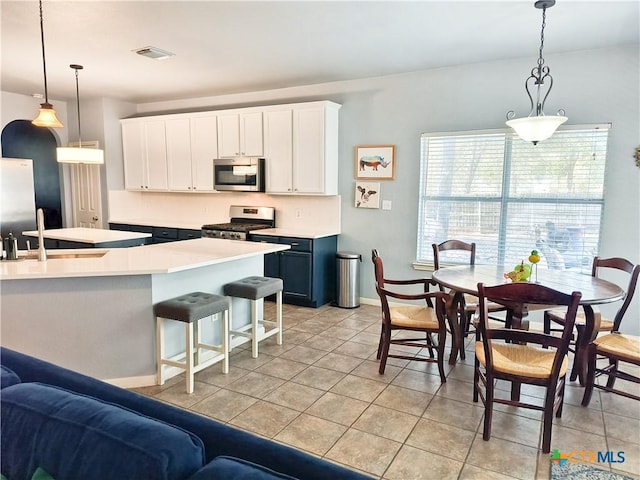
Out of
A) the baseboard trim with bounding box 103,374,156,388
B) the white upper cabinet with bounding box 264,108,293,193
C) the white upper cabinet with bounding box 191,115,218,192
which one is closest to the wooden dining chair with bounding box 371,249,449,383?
the baseboard trim with bounding box 103,374,156,388

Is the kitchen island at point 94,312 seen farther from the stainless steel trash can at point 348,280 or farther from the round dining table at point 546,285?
the stainless steel trash can at point 348,280

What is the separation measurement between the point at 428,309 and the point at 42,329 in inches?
110

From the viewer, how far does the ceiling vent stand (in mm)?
4016

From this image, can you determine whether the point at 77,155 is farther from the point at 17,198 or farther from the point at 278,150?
the point at 17,198

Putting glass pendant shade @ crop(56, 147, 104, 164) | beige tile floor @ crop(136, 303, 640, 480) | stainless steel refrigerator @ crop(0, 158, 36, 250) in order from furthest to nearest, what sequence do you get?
stainless steel refrigerator @ crop(0, 158, 36, 250), glass pendant shade @ crop(56, 147, 104, 164), beige tile floor @ crop(136, 303, 640, 480)

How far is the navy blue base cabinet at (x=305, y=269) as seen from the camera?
500cm

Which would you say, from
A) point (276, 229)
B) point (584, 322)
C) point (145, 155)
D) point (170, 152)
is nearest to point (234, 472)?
point (584, 322)

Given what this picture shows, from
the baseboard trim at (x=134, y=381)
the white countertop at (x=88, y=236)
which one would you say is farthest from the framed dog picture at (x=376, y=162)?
the baseboard trim at (x=134, y=381)

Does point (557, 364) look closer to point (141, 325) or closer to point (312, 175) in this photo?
point (141, 325)

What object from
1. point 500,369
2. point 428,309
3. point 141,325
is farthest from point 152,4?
point 500,369

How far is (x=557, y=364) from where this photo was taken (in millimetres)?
2305

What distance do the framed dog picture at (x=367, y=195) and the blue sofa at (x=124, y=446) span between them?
4103mm

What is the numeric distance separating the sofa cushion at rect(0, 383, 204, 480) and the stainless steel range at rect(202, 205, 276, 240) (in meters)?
4.18

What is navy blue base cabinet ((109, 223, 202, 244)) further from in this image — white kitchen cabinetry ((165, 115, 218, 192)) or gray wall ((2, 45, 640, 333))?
gray wall ((2, 45, 640, 333))
